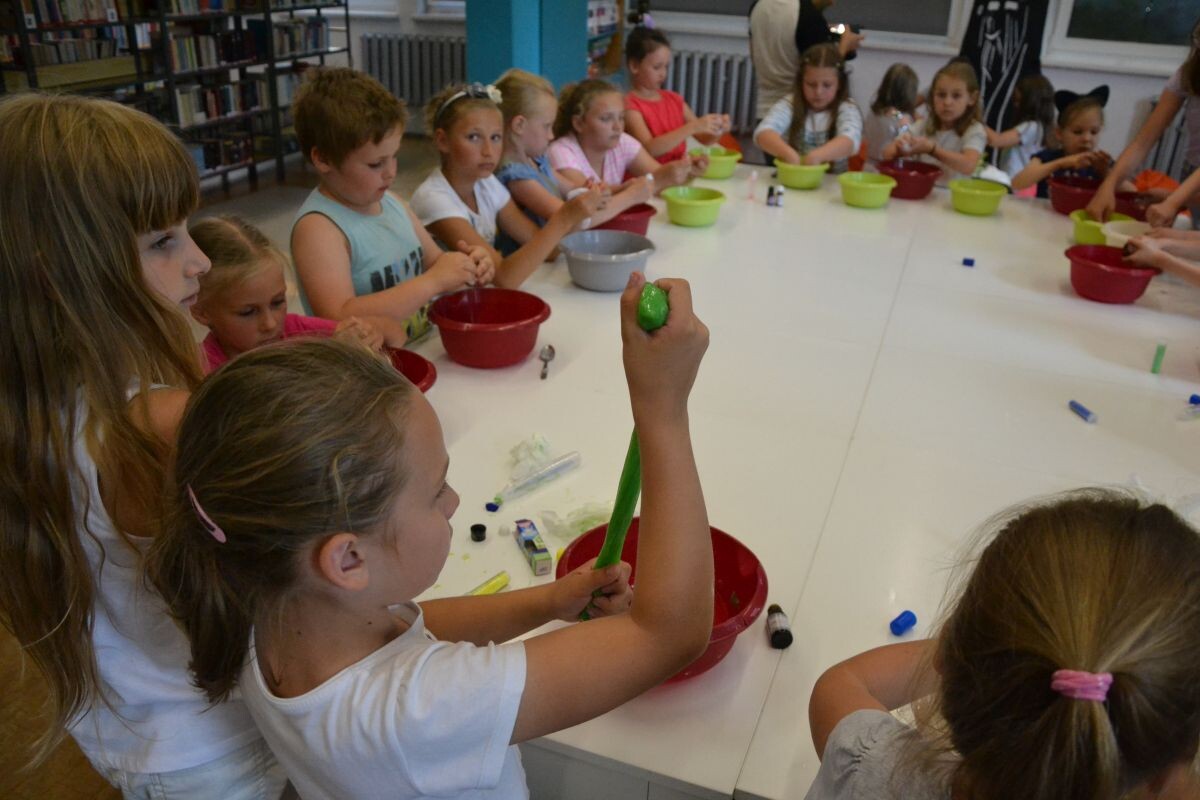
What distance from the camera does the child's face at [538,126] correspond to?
222cm

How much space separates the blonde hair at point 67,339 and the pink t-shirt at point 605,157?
177cm

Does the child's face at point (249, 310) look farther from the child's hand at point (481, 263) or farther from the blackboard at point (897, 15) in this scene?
the blackboard at point (897, 15)

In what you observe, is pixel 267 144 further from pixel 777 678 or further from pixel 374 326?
pixel 777 678

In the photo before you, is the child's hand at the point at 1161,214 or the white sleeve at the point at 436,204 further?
the child's hand at the point at 1161,214

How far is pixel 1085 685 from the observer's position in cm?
53

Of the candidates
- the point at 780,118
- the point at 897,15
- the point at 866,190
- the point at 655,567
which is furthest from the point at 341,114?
the point at 897,15

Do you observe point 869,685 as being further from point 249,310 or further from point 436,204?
point 436,204

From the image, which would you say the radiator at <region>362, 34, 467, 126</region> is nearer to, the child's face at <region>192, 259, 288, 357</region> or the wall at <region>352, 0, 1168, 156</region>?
the wall at <region>352, 0, 1168, 156</region>

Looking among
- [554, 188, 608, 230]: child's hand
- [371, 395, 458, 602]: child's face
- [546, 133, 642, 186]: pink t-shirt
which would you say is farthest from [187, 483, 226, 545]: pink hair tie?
[546, 133, 642, 186]: pink t-shirt

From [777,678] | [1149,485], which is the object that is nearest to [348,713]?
[777,678]

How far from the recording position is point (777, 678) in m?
0.95

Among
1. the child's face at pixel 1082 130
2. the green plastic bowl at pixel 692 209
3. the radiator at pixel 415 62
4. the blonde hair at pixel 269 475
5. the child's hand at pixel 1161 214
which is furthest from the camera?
the radiator at pixel 415 62

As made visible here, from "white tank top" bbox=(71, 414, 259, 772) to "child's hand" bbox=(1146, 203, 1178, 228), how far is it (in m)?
2.23

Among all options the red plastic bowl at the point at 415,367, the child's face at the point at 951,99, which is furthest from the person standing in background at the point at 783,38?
the red plastic bowl at the point at 415,367
